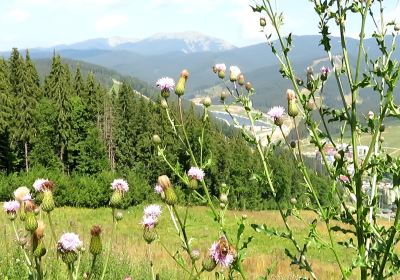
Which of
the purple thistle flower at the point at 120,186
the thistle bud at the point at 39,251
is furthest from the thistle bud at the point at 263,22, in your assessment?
the thistle bud at the point at 39,251

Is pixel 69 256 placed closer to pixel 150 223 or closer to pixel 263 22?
pixel 150 223

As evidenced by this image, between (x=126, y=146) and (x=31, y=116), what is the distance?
55.6 ft

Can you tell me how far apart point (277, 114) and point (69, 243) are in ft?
6.29

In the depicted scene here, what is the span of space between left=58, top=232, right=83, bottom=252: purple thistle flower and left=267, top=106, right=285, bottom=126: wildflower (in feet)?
5.85

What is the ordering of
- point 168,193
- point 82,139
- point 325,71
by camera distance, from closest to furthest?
1. point 168,193
2. point 325,71
3. point 82,139

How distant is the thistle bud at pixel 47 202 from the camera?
11.0 ft

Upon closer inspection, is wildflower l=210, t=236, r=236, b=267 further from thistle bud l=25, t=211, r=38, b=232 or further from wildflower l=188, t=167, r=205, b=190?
thistle bud l=25, t=211, r=38, b=232

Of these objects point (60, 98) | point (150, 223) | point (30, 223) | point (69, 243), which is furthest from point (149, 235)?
point (60, 98)

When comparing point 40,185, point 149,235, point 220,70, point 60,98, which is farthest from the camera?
point 60,98

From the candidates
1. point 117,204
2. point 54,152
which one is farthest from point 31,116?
point 117,204

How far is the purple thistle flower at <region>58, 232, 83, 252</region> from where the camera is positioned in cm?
280

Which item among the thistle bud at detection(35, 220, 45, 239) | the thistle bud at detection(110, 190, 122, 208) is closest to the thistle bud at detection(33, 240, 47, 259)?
the thistle bud at detection(35, 220, 45, 239)

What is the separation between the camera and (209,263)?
279cm

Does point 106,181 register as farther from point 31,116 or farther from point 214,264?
point 214,264
